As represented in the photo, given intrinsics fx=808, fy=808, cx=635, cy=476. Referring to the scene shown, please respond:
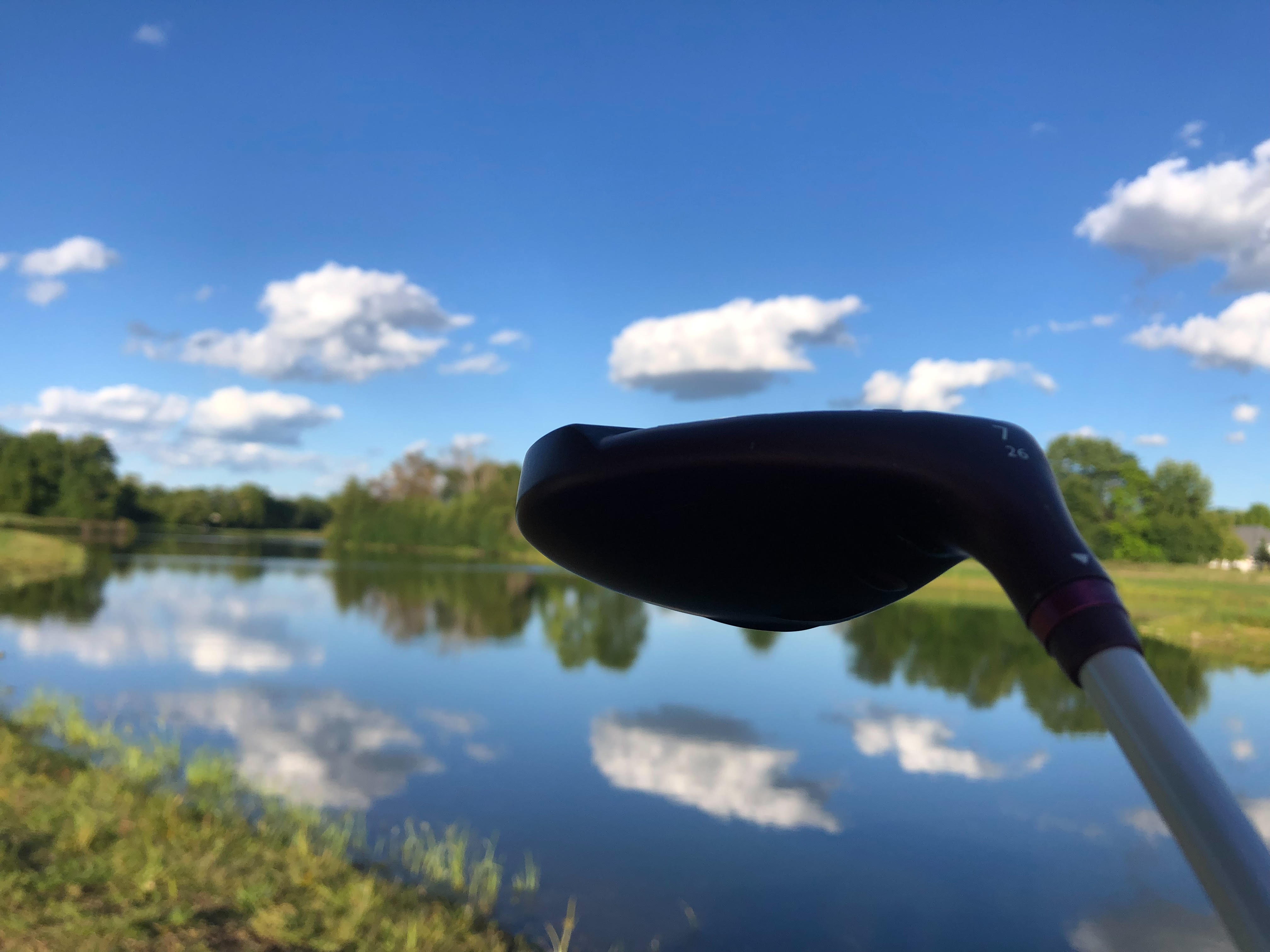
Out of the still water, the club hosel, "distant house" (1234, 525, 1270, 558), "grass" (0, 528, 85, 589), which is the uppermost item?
"distant house" (1234, 525, 1270, 558)

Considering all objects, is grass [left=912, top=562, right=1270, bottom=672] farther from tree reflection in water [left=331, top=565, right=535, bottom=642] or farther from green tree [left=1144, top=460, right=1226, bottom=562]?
tree reflection in water [left=331, top=565, right=535, bottom=642]

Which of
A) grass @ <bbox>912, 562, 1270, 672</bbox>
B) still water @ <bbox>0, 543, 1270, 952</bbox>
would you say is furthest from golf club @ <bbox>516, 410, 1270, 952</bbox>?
grass @ <bbox>912, 562, 1270, 672</bbox>

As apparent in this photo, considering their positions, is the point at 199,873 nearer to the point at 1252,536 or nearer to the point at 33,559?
the point at 1252,536

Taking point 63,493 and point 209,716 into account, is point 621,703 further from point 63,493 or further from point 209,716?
point 63,493

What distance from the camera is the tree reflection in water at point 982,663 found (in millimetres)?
10445

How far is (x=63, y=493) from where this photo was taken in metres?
38.8

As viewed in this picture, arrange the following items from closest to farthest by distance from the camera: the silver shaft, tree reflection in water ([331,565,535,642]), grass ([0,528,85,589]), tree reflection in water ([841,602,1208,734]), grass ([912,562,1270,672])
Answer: the silver shaft, tree reflection in water ([841,602,1208,734]), grass ([912,562,1270,672]), tree reflection in water ([331,565,535,642]), grass ([0,528,85,589])

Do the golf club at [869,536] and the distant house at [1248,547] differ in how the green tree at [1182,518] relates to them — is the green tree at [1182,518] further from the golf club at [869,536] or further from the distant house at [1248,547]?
the golf club at [869,536]

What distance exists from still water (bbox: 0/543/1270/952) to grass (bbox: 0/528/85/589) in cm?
328

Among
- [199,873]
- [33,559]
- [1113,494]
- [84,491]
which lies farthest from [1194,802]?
[84,491]

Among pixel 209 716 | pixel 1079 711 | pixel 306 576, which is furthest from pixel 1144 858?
pixel 306 576

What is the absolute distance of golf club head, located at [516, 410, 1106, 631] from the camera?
241mm

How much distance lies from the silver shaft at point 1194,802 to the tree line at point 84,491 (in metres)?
46.2

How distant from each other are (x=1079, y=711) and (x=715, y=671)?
5.11m
